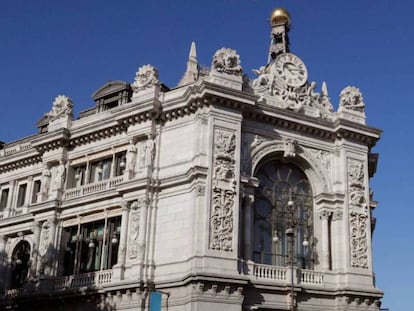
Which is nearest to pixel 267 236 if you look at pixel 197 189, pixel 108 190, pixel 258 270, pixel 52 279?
pixel 258 270

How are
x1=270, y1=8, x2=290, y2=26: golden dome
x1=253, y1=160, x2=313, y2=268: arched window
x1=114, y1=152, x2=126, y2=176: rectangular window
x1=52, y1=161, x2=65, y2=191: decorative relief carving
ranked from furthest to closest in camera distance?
1. x1=270, y1=8, x2=290, y2=26: golden dome
2. x1=52, y1=161, x2=65, y2=191: decorative relief carving
3. x1=114, y1=152, x2=126, y2=176: rectangular window
4. x1=253, y1=160, x2=313, y2=268: arched window

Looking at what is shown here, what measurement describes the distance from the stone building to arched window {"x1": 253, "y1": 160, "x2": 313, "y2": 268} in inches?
2.6

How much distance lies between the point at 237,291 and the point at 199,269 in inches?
85.0

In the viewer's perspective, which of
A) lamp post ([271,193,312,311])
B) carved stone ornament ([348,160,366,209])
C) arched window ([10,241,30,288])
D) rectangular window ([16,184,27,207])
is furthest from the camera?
rectangular window ([16,184,27,207])

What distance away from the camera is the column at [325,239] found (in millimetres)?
37094

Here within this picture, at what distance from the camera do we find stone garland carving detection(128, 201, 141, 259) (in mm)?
35750

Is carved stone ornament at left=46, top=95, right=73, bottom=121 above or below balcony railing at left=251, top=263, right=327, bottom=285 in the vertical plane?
above

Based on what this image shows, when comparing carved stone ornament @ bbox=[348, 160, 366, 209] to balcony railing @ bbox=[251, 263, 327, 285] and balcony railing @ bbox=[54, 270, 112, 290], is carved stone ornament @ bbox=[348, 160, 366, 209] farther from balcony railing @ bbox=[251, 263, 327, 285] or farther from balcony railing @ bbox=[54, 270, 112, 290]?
balcony railing @ bbox=[54, 270, 112, 290]

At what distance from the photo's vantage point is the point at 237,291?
3281cm

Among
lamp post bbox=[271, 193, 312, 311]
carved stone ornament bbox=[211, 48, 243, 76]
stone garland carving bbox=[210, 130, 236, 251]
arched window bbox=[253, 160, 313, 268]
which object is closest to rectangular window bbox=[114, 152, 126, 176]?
stone garland carving bbox=[210, 130, 236, 251]

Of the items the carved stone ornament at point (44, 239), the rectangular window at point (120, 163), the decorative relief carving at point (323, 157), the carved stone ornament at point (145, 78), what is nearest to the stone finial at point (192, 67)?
the carved stone ornament at point (145, 78)

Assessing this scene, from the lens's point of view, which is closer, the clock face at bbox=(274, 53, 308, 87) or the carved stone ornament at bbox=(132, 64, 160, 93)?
the carved stone ornament at bbox=(132, 64, 160, 93)

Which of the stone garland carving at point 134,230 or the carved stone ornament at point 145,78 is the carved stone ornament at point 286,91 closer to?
the carved stone ornament at point 145,78

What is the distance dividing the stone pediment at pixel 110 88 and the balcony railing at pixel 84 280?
12.0 m
